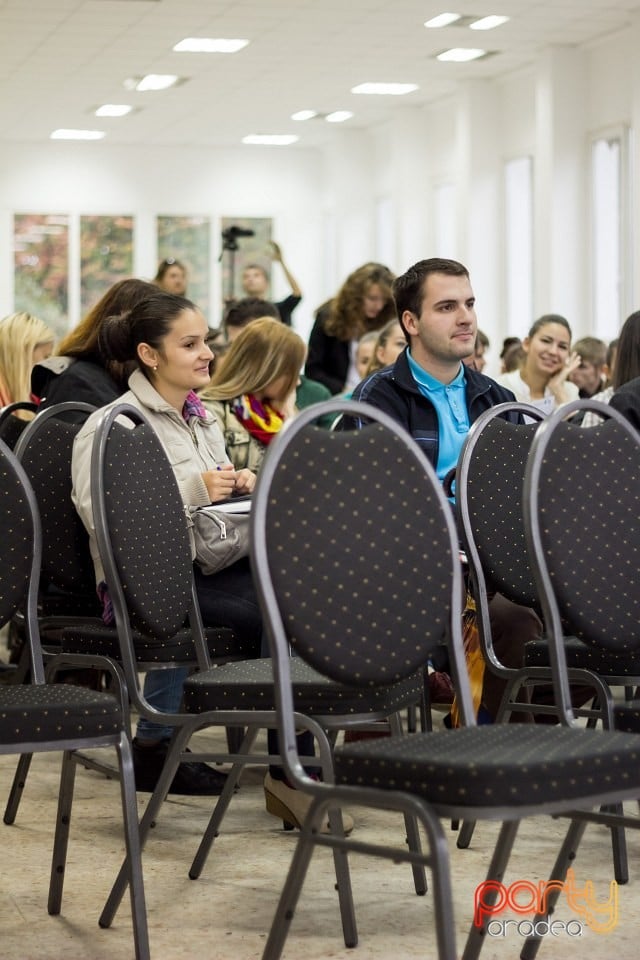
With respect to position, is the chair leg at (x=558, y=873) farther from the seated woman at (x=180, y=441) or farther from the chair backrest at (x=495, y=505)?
the seated woman at (x=180, y=441)

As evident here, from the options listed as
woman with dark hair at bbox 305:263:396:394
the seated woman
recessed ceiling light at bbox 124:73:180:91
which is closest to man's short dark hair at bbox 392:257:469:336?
the seated woman

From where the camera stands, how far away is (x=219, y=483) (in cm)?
347

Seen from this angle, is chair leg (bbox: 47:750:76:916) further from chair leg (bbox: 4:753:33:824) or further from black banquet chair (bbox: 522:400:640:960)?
black banquet chair (bbox: 522:400:640:960)

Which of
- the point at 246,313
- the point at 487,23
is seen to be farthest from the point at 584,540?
the point at 487,23

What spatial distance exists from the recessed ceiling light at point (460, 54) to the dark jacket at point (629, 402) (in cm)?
910

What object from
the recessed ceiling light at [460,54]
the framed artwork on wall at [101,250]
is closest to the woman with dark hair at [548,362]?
the recessed ceiling light at [460,54]

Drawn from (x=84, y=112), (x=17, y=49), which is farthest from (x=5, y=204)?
(x=17, y=49)

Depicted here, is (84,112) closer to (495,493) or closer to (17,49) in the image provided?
(17,49)

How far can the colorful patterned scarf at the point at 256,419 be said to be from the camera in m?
4.35

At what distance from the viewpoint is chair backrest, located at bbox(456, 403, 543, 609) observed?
10.1 ft

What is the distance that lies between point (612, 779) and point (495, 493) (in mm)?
1181

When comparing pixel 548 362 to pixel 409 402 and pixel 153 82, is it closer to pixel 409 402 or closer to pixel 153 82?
pixel 409 402

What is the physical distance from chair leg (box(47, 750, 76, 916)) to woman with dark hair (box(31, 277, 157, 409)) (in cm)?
147

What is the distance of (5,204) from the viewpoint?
16.7m
